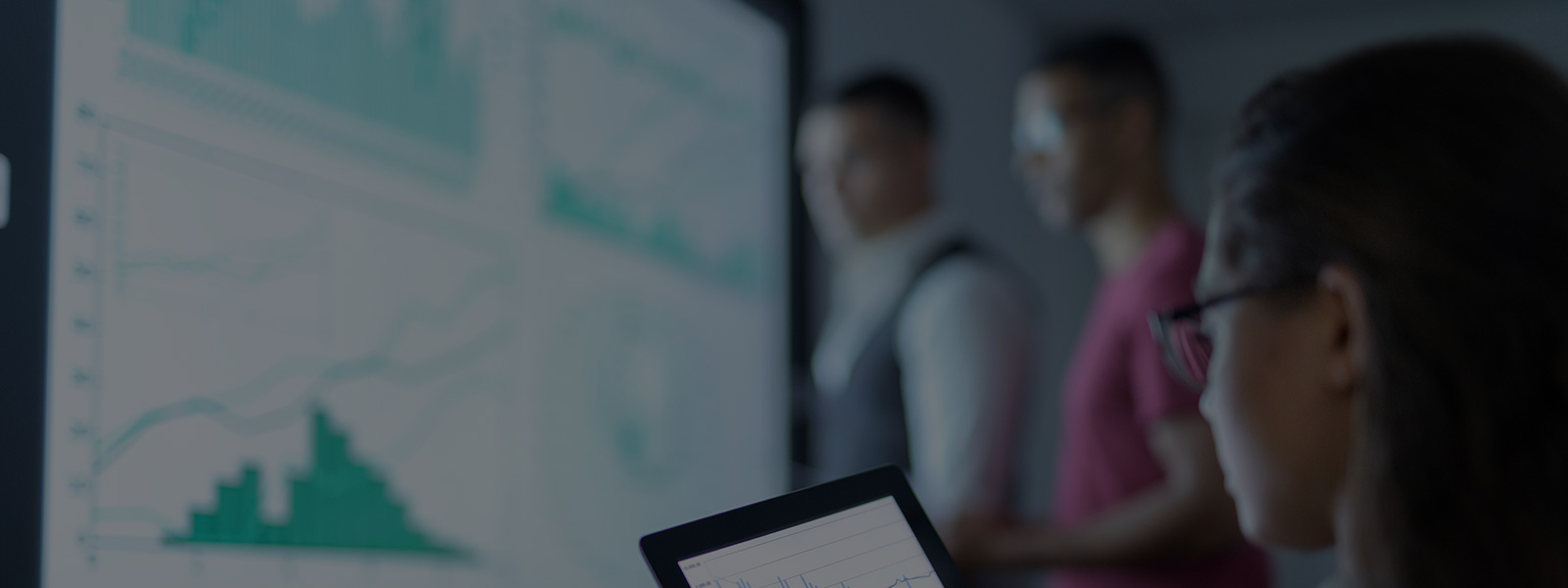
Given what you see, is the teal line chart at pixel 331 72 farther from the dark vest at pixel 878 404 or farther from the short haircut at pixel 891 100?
the short haircut at pixel 891 100

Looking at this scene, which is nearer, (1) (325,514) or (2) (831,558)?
(2) (831,558)

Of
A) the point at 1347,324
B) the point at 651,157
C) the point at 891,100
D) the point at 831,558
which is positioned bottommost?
the point at 831,558

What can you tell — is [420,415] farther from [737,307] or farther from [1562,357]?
[1562,357]

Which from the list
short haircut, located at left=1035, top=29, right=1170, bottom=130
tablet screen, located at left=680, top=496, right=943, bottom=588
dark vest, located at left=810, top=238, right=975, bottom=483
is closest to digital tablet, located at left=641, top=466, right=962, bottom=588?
tablet screen, located at left=680, top=496, right=943, bottom=588

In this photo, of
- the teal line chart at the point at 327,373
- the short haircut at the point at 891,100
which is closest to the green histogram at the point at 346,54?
the teal line chart at the point at 327,373

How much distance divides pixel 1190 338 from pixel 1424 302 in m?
0.18

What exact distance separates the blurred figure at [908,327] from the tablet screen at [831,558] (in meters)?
0.89

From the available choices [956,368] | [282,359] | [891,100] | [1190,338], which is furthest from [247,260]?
[891,100]

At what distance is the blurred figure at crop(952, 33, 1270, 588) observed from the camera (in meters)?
1.31

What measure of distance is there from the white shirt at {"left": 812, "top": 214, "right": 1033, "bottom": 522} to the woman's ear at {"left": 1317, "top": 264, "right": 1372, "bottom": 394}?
0.84m

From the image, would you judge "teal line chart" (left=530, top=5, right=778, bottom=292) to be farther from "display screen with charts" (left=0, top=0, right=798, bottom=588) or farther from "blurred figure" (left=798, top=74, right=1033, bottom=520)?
"blurred figure" (left=798, top=74, right=1033, bottom=520)

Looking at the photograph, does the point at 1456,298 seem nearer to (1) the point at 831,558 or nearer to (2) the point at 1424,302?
(2) the point at 1424,302

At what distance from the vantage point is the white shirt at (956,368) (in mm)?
1451

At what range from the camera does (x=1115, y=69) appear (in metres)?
1.67
